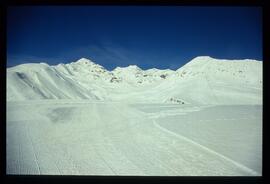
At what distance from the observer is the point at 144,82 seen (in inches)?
155

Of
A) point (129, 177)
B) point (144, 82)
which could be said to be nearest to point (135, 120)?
point (144, 82)

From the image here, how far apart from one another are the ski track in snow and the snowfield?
1 cm

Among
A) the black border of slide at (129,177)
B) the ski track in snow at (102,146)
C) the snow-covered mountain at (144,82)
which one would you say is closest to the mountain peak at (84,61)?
the snow-covered mountain at (144,82)

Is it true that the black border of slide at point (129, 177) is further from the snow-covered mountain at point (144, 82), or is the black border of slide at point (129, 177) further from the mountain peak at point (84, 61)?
the mountain peak at point (84, 61)

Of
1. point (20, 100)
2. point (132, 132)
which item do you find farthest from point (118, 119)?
point (20, 100)

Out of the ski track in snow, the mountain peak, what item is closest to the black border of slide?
the ski track in snow

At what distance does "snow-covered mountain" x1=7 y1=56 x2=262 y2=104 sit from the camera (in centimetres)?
365

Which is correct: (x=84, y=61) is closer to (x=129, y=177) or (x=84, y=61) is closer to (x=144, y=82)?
(x=144, y=82)

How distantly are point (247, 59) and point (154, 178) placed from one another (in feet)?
5.74

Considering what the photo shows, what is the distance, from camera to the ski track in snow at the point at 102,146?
3.59 metres

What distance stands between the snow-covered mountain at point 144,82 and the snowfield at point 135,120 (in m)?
0.01

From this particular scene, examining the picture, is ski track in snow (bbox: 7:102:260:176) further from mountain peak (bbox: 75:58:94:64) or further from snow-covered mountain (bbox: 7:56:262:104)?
mountain peak (bbox: 75:58:94:64)

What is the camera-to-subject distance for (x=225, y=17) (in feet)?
12.0

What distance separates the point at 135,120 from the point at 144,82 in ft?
1.62
